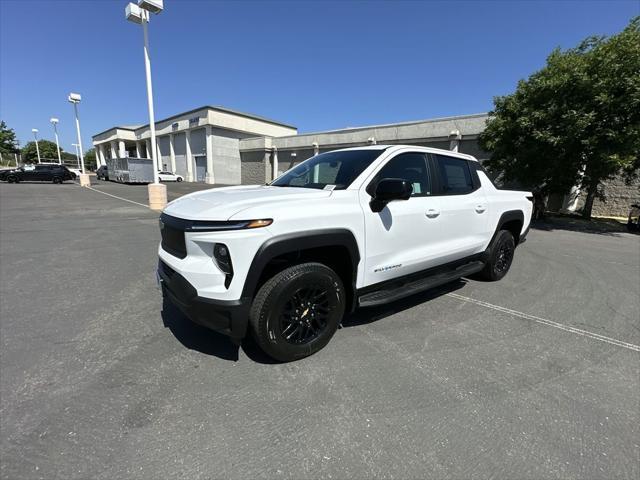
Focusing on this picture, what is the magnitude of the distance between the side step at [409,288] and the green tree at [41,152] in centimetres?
11881

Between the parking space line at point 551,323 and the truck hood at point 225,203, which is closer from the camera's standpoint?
the truck hood at point 225,203

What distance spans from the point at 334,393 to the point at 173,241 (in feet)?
5.87

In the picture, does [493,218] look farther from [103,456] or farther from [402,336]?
[103,456]

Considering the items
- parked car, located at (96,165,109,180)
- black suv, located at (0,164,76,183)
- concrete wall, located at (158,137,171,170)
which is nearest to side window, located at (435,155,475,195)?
black suv, located at (0,164,76,183)

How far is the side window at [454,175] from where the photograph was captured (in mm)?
3768

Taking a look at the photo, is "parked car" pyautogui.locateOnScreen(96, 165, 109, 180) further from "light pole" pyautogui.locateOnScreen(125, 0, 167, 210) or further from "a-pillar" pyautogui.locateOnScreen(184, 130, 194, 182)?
"light pole" pyautogui.locateOnScreen(125, 0, 167, 210)

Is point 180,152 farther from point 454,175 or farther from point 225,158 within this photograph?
point 454,175

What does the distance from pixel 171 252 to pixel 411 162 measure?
2.59m

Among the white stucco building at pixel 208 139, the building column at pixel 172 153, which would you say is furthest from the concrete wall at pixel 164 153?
the building column at pixel 172 153

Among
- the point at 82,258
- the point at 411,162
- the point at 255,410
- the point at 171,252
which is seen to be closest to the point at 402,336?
the point at 255,410

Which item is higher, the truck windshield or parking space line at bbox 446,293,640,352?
the truck windshield

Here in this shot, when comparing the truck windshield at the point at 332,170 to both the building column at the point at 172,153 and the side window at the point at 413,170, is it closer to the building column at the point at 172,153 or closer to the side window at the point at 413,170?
the side window at the point at 413,170

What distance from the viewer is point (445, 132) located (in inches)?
729

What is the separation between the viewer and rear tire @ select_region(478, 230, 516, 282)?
15.3 ft
